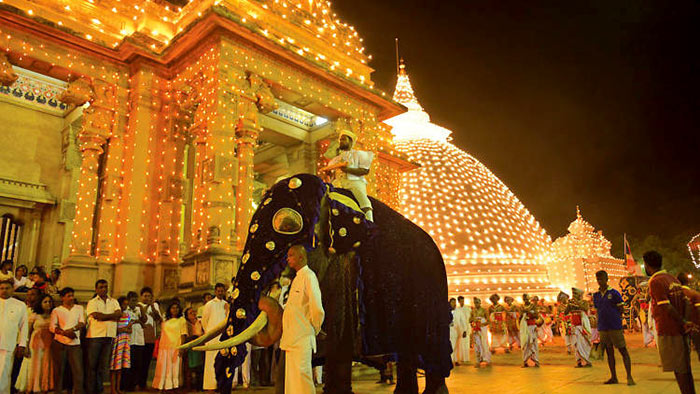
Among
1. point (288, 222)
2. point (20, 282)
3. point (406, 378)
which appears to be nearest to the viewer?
point (288, 222)

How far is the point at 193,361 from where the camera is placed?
800 centimetres

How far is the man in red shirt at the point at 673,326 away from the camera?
498 cm

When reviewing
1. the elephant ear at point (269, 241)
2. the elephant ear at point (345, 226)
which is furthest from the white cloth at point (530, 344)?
the elephant ear at point (269, 241)

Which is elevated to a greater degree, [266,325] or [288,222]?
[288,222]

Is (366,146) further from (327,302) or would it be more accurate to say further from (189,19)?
(327,302)

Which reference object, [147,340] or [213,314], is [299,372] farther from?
[147,340]

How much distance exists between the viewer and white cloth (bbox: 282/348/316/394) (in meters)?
3.65

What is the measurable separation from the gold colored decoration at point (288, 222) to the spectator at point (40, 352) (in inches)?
222

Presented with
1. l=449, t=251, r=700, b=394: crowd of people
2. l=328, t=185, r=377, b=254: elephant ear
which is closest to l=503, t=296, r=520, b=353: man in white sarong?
l=449, t=251, r=700, b=394: crowd of people

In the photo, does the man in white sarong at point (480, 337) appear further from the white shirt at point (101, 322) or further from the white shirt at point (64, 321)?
the white shirt at point (64, 321)

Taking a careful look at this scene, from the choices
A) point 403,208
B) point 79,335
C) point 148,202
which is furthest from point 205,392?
point 403,208

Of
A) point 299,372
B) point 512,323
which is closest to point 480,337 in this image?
point 512,323

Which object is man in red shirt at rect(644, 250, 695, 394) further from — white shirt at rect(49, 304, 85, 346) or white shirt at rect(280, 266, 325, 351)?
white shirt at rect(49, 304, 85, 346)

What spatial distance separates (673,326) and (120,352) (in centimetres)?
749
